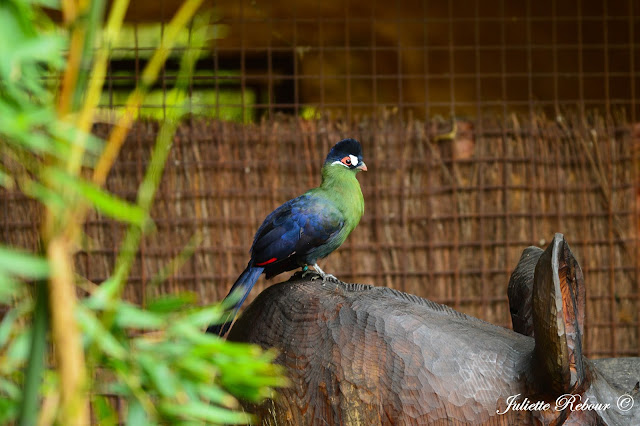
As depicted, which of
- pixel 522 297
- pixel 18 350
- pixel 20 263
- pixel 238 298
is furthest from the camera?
pixel 238 298

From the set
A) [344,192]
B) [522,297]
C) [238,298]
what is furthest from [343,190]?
[522,297]

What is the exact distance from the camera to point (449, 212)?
3.64m

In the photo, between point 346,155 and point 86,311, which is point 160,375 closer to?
point 86,311

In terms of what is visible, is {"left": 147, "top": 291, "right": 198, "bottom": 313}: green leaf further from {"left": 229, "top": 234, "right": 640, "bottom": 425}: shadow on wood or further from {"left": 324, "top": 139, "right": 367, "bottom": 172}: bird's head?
{"left": 324, "top": 139, "right": 367, "bottom": 172}: bird's head

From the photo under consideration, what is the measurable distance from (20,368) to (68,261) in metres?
0.25

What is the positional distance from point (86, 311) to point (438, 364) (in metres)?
0.88

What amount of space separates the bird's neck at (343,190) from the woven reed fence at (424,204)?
3.47ft

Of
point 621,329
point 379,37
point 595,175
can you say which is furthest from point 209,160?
point 621,329

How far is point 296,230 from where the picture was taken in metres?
2.31

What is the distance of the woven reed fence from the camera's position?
3545 millimetres

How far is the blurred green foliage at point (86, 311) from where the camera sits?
0.64 metres

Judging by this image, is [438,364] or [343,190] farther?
[343,190]

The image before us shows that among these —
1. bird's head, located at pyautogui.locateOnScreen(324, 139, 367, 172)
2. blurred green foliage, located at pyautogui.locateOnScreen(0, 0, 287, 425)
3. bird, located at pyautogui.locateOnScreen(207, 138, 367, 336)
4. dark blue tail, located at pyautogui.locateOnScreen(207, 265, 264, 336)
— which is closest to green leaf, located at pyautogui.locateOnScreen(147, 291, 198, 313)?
blurred green foliage, located at pyautogui.locateOnScreen(0, 0, 287, 425)

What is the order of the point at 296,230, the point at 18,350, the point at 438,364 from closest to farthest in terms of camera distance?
the point at 18,350 → the point at 438,364 → the point at 296,230
